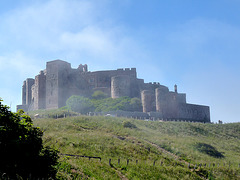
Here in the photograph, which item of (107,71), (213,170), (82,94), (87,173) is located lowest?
(213,170)

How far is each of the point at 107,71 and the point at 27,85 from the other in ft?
64.5

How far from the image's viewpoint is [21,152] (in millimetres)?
9883

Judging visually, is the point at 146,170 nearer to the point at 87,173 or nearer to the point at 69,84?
the point at 87,173

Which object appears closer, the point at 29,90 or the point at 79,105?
the point at 79,105

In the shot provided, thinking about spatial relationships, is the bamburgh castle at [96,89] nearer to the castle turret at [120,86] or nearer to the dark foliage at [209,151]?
the castle turret at [120,86]

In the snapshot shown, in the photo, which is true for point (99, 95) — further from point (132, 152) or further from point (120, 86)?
point (132, 152)

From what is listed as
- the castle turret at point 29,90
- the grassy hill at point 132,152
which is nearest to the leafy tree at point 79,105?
the castle turret at point 29,90

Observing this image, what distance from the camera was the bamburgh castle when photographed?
52.9 meters

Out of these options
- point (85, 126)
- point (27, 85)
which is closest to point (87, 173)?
point (85, 126)

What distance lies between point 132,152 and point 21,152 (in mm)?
14635

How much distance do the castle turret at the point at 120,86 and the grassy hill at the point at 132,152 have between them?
19.8 m

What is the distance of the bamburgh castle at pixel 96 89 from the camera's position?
52.9 metres

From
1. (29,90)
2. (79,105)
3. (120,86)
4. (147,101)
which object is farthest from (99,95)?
(29,90)

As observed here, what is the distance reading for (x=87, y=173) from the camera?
14.3m
